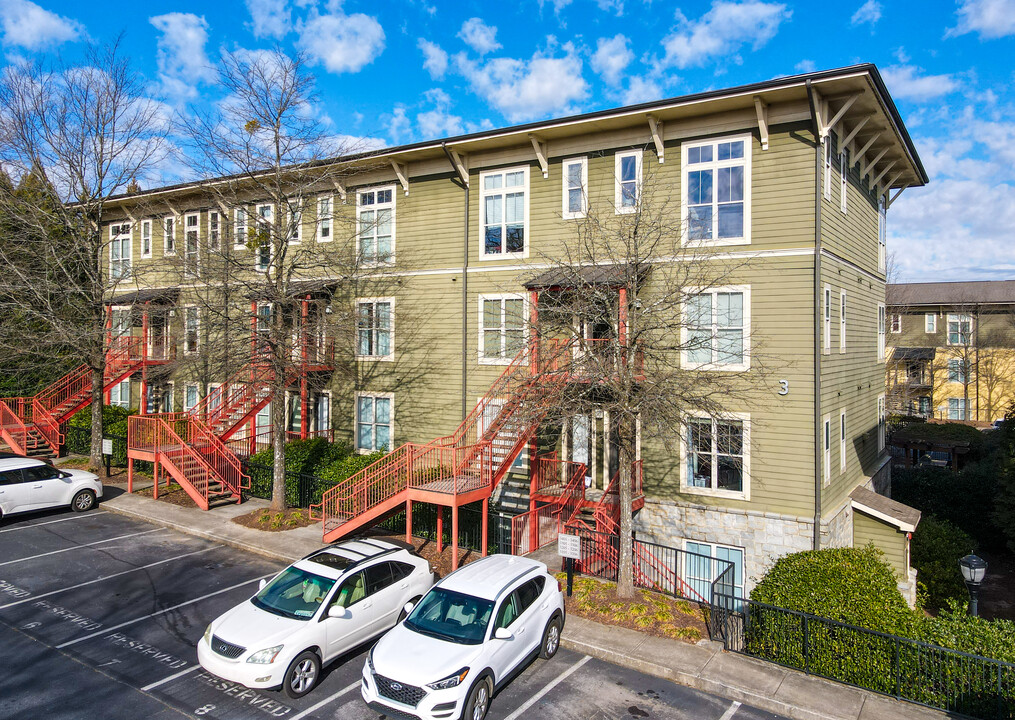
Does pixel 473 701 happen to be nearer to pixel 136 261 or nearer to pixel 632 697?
pixel 632 697

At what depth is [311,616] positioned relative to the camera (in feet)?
31.9

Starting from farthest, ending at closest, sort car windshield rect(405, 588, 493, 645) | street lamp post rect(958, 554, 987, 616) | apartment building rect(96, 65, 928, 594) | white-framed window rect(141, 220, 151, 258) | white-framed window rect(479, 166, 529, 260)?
1. white-framed window rect(141, 220, 151, 258)
2. white-framed window rect(479, 166, 529, 260)
3. apartment building rect(96, 65, 928, 594)
4. street lamp post rect(958, 554, 987, 616)
5. car windshield rect(405, 588, 493, 645)

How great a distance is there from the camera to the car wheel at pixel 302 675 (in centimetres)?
915

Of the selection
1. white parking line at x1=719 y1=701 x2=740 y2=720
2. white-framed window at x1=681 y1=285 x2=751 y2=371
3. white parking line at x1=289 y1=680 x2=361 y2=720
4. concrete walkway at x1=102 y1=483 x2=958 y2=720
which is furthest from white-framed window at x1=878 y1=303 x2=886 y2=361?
white parking line at x1=289 y1=680 x2=361 y2=720

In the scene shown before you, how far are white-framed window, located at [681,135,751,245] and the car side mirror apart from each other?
419 inches

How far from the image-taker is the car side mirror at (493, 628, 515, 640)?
8.93 meters

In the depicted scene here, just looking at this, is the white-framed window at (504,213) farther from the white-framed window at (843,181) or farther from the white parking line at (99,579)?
the white parking line at (99,579)

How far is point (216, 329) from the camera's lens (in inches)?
763

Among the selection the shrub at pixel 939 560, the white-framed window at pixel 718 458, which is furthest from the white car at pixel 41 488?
the shrub at pixel 939 560

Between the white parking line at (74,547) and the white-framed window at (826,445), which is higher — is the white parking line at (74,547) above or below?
below

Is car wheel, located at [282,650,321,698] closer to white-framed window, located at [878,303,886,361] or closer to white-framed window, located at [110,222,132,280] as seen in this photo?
white-framed window, located at [878,303,886,361]

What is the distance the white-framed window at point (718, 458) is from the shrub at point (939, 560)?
8.33 meters

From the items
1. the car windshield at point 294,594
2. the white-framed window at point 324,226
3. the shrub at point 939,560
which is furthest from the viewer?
the white-framed window at point 324,226

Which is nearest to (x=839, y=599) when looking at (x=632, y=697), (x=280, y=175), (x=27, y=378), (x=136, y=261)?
(x=632, y=697)
